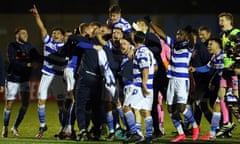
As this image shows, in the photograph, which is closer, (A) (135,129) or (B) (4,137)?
(A) (135,129)

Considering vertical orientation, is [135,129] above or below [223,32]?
below

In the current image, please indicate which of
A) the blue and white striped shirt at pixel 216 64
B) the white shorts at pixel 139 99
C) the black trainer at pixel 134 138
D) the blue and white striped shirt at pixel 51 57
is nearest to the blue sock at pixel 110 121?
the black trainer at pixel 134 138

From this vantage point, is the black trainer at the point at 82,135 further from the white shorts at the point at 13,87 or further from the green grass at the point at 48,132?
the white shorts at the point at 13,87

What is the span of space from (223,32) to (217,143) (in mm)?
2052

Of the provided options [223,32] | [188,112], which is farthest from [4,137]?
[223,32]

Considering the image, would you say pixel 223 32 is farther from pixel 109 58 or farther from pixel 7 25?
pixel 7 25

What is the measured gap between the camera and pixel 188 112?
39.0ft

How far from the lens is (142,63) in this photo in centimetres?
1091

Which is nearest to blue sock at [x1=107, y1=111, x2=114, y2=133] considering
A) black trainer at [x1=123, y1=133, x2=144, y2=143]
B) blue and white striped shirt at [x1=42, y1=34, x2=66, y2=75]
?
black trainer at [x1=123, y1=133, x2=144, y2=143]

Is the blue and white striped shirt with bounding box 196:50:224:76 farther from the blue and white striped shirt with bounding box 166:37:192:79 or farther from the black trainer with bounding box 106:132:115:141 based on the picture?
the black trainer with bounding box 106:132:115:141

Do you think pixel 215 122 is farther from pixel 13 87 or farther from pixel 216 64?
pixel 13 87

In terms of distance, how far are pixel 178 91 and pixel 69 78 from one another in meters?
2.03

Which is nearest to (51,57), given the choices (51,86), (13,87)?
(51,86)

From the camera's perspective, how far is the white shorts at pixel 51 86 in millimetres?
12609
